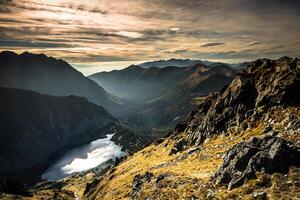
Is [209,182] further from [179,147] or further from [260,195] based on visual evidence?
[179,147]

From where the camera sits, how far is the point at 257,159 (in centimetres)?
4906

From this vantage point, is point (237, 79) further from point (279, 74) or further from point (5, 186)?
point (5, 186)

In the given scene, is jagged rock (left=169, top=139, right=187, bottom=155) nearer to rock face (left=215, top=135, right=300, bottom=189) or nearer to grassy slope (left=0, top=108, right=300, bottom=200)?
grassy slope (left=0, top=108, right=300, bottom=200)

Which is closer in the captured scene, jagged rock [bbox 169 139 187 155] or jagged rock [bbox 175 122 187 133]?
jagged rock [bbox 169 139 187 155]

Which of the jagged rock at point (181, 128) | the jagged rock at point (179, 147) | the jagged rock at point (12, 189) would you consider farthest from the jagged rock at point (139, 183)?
the jagged rock at point (12, 189)

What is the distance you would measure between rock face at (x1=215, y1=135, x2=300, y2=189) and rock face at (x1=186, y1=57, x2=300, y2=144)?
3037 centimetres

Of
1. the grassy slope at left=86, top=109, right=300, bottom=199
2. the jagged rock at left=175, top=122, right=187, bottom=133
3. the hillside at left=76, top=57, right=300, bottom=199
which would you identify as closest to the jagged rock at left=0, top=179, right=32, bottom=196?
the jagged rock at left=175, top=122, right=187, bottom=133

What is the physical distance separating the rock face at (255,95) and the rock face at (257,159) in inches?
1196

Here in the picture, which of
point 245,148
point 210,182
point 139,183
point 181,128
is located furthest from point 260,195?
point 181,128

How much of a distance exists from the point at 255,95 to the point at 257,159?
2125 inches

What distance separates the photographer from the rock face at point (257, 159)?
46219mm

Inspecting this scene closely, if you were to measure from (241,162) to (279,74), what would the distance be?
57.4 meters

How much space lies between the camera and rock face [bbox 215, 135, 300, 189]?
4622cm

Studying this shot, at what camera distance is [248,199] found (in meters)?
42.3
